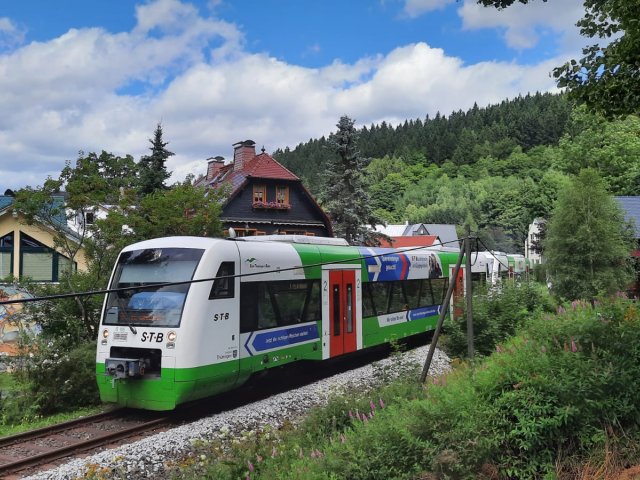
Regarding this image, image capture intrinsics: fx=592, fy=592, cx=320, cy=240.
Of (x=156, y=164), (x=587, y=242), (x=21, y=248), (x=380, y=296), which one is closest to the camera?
(x=380, y=296)

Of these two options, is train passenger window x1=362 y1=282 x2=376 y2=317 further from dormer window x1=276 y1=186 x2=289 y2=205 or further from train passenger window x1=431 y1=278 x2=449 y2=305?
dormer window x1=276 y1=186 x2=289 y2=205

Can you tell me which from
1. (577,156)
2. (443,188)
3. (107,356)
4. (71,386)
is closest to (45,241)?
(71,386)

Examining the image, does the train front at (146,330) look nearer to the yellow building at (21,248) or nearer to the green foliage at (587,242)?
the yellow building at (21,248)

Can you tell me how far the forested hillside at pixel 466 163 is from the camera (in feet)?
331

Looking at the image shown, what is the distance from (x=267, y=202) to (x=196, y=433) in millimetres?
28875

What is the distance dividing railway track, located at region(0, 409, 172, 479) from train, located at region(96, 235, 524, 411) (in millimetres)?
357

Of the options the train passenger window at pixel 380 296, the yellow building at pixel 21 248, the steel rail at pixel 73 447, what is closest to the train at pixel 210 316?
the steel rail at pixel 73 447

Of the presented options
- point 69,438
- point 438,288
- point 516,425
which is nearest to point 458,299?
point 438,288

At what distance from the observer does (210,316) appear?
957 centimetres

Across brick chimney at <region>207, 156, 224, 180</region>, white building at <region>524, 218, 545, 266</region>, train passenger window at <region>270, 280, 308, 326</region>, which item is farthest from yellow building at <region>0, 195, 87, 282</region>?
white building at <region>524, 218, 545, 266</region>

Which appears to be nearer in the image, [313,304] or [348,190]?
[313,304]

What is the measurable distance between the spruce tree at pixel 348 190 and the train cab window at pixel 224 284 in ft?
90.6

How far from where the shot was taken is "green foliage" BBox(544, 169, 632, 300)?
25303 millimetres

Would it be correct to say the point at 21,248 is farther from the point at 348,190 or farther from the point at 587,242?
the point at 587,242
